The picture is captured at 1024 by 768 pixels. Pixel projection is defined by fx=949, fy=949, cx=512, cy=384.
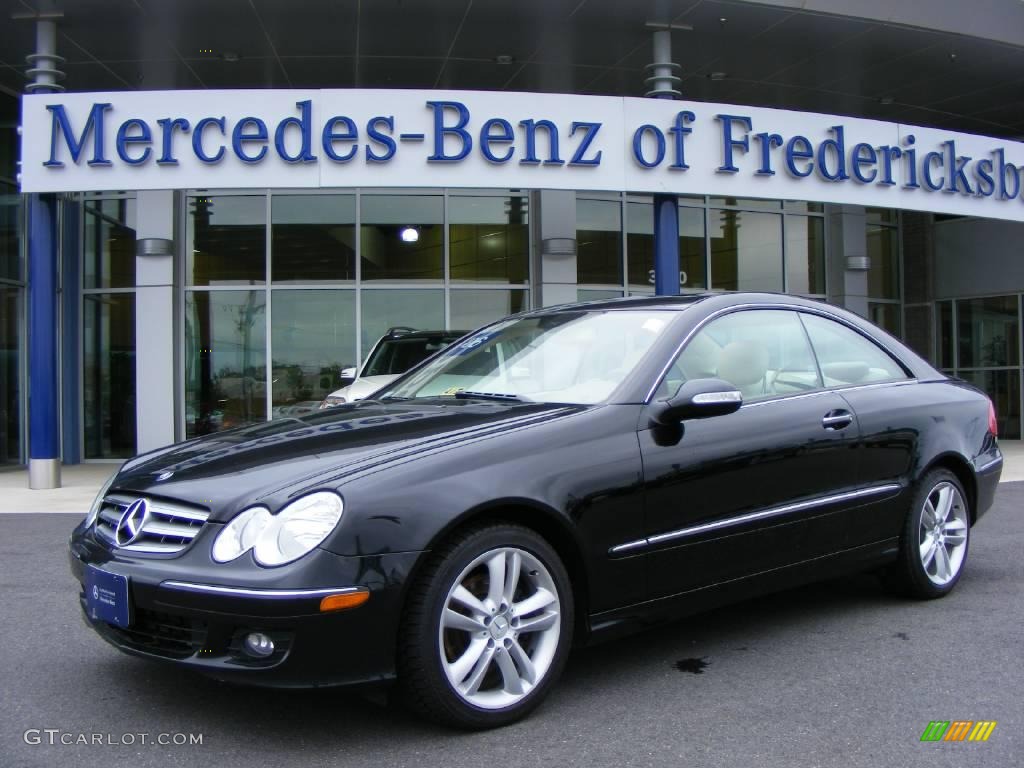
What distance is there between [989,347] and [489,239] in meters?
9.68

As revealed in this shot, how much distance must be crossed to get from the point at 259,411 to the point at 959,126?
1304cm

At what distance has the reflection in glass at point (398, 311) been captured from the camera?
14.8 meters

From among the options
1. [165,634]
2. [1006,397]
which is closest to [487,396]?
[165,634]

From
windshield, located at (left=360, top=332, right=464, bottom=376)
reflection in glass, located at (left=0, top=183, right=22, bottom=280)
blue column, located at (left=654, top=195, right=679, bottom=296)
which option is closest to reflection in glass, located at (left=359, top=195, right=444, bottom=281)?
blue column, located at (left=654, top=195, right=679, bottom=296)

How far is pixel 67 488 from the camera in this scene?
11.4 metres

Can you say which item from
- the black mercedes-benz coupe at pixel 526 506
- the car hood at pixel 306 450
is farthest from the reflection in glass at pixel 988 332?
the car hood at pixel 306 450

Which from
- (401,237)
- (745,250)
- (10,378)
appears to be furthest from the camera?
(745,250)

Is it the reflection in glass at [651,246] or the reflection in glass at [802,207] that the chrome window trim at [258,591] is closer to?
the reflection in glass at [651,246]

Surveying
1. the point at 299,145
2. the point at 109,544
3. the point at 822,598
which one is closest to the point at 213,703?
the point at 109,544

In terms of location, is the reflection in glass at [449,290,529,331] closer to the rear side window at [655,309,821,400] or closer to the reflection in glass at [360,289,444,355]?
the reflection in glass at [360,289,444,355]

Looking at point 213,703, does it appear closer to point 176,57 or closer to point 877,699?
point 877,699

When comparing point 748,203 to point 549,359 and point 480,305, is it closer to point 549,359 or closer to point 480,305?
point 480,305

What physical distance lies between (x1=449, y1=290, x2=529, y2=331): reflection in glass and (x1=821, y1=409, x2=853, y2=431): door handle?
11.0m

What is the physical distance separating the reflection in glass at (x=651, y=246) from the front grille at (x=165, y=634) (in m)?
13.3
